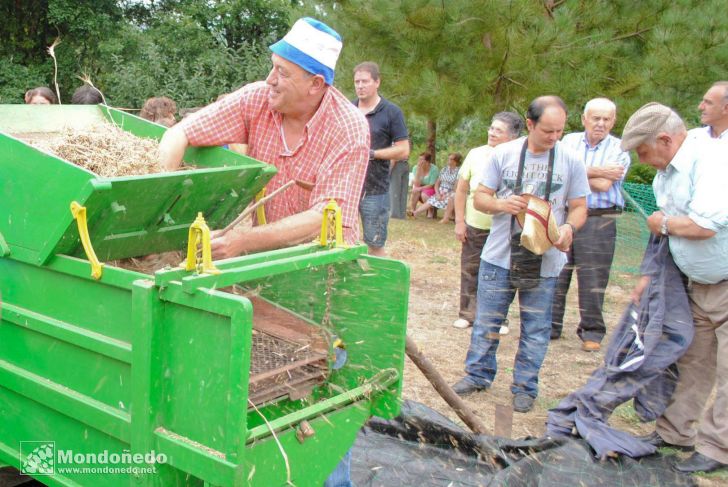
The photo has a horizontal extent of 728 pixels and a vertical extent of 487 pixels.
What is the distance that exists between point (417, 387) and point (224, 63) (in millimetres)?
15648

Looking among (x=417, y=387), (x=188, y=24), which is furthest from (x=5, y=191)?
(x=188, y=24)

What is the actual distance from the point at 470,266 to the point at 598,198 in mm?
1249

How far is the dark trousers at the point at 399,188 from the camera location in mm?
13320

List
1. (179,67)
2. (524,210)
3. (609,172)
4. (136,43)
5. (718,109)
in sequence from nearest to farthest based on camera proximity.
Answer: (524,210) → (718,109) → (609,172) → (179,67) → (136,43)

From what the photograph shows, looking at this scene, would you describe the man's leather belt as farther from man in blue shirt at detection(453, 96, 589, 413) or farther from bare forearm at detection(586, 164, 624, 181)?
man in blue shirt at detection(453, 96, 589, 413)

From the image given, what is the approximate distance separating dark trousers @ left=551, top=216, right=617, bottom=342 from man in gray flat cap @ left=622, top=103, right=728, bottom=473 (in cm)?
166

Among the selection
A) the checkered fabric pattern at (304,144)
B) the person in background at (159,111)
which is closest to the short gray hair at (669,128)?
the checkered fabric pattern at (304,144)

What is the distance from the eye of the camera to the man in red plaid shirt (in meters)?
3.21

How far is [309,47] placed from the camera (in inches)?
127

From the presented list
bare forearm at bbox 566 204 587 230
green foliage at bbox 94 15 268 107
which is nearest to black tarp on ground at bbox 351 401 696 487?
bare forearm at bbox 566 204 587 230

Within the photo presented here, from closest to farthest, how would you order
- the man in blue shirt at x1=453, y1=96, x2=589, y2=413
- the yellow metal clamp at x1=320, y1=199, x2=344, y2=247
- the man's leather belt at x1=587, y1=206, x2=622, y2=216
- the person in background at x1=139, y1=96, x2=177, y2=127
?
the yellow metal clamp at x1=320, y1=199, x2=344, y2=247
the man in blue shirt at x1=453, y1=96, x2=589, y2=413
the man's leather belt at x1=587, y1=206, x2=622, y2=216
the person in background at x1=139, y1=96, x2=177, y2=127

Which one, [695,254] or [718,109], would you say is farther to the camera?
[718,109]

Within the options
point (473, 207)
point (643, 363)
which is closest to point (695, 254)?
point (643, 363)

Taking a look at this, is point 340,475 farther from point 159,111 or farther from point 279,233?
point 159,111
